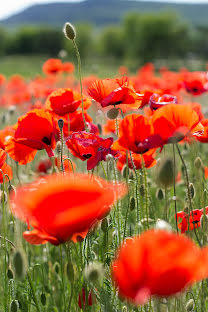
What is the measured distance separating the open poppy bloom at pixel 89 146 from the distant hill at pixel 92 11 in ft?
533

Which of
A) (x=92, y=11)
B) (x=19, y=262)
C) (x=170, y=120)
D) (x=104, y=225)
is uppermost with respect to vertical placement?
(x=92, y=11)

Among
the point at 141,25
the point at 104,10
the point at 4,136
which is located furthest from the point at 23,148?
the point at 104,10

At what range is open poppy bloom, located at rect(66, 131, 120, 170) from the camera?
141cm

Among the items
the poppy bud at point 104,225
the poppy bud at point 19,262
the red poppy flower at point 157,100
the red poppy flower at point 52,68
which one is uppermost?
the red poppy flower at point 52,68

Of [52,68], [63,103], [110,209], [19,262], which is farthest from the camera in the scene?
[52,68]

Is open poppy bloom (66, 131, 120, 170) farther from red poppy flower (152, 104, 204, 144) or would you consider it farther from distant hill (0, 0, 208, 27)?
distant hill (0, 0, 208, 27)

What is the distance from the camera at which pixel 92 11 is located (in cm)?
18388

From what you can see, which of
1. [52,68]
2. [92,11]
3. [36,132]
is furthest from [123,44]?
[92,11]

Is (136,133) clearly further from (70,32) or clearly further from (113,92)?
(70,32)

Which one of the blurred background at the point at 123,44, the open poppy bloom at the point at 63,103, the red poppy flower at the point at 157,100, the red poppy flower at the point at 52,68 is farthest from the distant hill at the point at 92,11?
the red poppy flower at the point at 157,100

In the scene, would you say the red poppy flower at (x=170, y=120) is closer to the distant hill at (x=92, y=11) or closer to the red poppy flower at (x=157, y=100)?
the red poppy flower at (x=157, y=100)

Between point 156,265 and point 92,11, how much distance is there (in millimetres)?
192757

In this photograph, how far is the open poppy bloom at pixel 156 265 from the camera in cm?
71

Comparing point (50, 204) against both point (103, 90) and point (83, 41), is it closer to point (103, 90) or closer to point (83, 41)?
point (103, 90)
